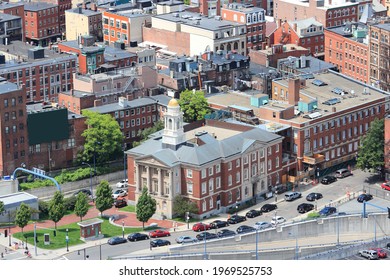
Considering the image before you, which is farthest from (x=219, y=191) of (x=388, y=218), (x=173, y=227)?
(x=388, y=218)

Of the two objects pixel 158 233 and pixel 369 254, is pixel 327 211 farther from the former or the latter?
pixel 158 233

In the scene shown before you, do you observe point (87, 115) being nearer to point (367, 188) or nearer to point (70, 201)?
point (70, 201)

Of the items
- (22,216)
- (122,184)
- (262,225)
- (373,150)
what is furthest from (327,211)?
(22,216)

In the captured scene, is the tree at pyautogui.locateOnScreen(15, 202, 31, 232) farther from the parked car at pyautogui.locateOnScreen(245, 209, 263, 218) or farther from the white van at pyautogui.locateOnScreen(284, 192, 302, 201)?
the white van at pyautogui.locateOnScreen(284, 192, 302, 201)

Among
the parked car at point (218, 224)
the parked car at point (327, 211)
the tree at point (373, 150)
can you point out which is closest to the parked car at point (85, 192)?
the parked car at point (218, 224)

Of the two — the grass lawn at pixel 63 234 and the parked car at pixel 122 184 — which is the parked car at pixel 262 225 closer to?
the grass lawn at pixel 63 234

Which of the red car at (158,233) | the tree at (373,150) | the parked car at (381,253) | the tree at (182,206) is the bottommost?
the red car at (158,233)
